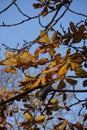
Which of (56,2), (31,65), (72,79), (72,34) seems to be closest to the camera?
(72,79)

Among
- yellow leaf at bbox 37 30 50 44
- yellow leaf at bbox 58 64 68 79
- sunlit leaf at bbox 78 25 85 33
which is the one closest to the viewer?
yellow leaf at bbox 58 64 68 79

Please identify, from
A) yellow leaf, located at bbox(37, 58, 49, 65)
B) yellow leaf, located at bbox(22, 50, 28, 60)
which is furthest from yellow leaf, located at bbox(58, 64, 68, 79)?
yellow leaf, located at bbox(22, 50, 28, 60)

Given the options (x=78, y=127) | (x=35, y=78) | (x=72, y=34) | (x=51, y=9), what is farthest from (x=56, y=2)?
(x=78, y=127)

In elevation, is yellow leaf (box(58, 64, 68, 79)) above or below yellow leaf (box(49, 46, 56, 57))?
below

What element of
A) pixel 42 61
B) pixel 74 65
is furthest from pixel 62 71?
pixel 42 61

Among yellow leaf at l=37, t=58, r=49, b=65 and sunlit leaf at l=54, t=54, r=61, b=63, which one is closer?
sunlit leaf at l=54, t=54, r=61, b=63

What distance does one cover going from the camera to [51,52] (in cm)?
126

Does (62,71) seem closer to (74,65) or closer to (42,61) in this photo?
(74,65)

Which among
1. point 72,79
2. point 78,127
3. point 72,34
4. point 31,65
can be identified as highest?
point 72,34

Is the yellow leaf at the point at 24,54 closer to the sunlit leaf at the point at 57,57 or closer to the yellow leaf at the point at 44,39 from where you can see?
the yellow leaf at the point at 44,39

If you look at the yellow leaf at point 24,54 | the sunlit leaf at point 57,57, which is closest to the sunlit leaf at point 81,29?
the sunlit leaf at point 57,57

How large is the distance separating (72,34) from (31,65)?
0.31 metres

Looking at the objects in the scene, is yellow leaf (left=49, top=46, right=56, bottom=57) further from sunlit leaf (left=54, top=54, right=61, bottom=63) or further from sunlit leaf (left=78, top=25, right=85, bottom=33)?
sunlit leaf (left=78, top=25, right=85, bottom=33)

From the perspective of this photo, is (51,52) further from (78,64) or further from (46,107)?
(46,107)
